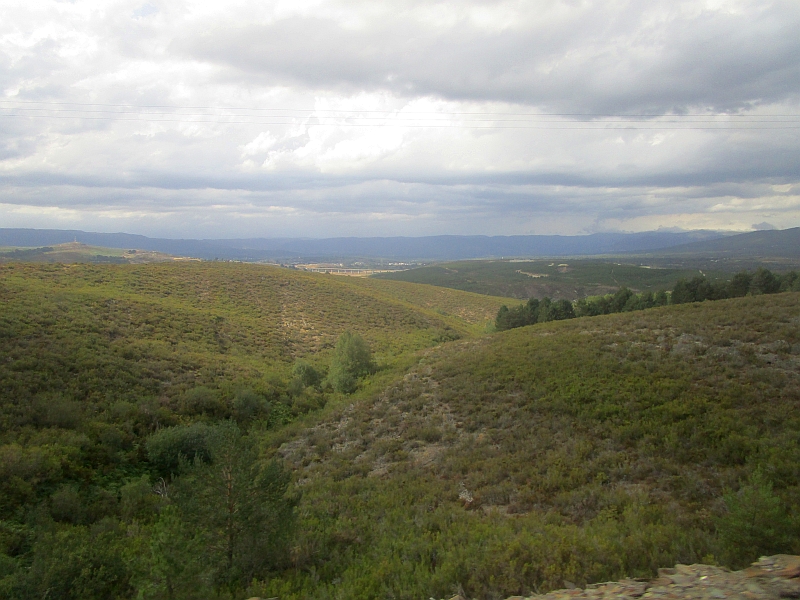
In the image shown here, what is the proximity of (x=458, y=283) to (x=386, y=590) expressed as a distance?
12723 cm

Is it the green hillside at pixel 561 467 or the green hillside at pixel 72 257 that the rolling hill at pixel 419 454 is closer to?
the green hillside at pixel 561 467

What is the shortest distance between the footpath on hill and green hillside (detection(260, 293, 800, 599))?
9.5 inches

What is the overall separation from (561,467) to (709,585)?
16.2 ft

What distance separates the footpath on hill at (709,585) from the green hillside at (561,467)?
240 mm

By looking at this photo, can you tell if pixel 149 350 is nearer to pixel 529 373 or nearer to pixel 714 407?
pixel 529 373

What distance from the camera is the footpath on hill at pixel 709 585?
4512 millimetres

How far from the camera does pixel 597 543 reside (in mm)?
6129

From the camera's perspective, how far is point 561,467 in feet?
31.9

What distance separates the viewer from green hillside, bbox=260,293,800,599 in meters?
5.89

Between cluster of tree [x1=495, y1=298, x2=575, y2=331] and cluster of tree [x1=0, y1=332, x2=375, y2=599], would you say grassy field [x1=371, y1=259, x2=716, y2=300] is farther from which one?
cluster of tree [x1=0, y1=332, x2=375, y2=599]

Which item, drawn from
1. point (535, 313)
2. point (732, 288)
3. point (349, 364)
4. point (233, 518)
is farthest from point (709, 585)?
point (732, 288)

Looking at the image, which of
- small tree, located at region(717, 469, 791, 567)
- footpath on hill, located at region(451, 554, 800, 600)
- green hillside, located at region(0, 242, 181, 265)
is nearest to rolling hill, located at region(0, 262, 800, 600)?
small tree, located at region(717, 469, 791, 567)

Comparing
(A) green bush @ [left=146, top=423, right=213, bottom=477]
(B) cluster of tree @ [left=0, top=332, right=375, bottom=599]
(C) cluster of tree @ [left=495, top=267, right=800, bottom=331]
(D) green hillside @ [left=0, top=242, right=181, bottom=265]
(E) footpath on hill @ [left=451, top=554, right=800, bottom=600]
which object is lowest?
(A) green bush @ [left=146, top=423, right=213, bottom=477]

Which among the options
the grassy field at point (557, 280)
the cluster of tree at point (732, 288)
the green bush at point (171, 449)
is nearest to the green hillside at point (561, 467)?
the green bush at point (171, 449)
